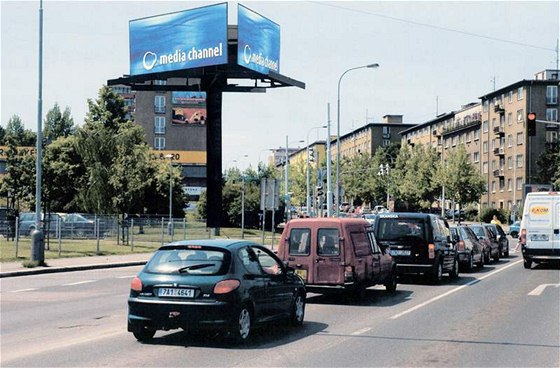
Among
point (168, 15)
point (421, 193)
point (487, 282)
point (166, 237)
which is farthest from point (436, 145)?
point (487, 282)

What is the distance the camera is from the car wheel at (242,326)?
10435 mm

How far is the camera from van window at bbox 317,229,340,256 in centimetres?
1609

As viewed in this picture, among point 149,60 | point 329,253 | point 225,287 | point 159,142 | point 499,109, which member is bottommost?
point 225,287

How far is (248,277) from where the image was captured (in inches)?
429

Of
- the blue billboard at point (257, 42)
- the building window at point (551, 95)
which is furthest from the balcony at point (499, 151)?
the blue billboard at point (257, 42)

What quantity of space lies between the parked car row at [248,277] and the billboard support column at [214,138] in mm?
37514

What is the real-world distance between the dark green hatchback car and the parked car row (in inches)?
0.5

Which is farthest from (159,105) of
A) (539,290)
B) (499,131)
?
(539,290)

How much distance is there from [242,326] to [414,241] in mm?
11425

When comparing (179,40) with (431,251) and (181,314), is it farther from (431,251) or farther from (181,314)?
(181,314)

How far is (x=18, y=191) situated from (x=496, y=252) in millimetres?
56553

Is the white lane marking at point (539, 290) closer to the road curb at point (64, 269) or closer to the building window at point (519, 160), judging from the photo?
the road curb at point (64, 269)

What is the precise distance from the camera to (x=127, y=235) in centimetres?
4066

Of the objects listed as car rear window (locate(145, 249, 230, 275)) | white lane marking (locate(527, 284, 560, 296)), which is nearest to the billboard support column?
white lane marking (locate(527, 284, 560, 296))
